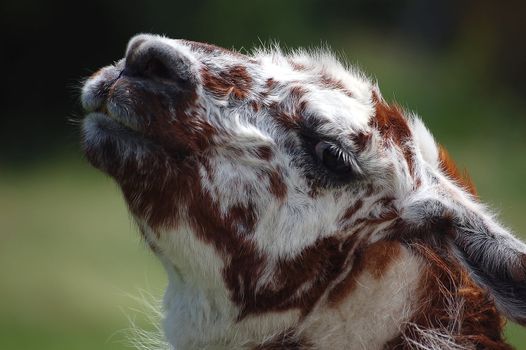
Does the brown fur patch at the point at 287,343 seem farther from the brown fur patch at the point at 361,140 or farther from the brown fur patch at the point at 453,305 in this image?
the brown fur patch at the point at 361,140

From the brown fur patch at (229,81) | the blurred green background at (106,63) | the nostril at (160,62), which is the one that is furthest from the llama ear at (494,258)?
the blurred green background at (106,63)

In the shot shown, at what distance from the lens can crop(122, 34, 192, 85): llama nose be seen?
12.2 feet

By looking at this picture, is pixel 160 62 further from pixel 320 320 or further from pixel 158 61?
pixel 320 320

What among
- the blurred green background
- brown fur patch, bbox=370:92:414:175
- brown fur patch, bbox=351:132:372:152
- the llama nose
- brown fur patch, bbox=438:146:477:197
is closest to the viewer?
the llama nose

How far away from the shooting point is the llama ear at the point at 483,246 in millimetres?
3797

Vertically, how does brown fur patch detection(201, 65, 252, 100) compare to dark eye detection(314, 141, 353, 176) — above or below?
above

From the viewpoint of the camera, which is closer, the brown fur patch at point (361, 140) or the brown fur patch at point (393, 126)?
the brown fur patch at point (361, 140)

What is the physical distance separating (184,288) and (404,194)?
2.85 feet

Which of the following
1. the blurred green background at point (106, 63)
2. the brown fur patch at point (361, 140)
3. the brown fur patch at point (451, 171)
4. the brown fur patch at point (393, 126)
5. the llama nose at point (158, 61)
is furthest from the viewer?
the blurred green background at point (106, 63)

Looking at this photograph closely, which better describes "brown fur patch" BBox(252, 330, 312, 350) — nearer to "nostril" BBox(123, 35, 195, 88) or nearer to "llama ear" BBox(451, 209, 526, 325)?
"llama ear" BBox(451, 209, 526, 325)

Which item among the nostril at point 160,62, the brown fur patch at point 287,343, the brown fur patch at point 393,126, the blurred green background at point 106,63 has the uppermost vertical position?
the blurred green background at point 106,63

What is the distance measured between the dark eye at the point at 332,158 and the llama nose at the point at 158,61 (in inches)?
20.6

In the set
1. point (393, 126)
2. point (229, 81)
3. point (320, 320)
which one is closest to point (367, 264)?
point (320, 320)

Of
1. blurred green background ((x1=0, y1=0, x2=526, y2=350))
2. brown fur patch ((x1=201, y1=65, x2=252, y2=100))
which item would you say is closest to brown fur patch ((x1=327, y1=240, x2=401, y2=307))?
brown fur patch ((x1=201, y1=65, x2=252, y2=100))
